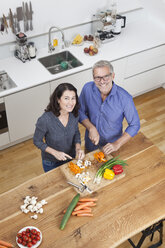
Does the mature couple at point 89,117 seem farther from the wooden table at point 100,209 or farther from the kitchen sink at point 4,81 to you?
the kitchen sink at point 4,81

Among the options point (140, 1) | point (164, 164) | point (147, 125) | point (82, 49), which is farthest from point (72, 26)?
point (164, 164)

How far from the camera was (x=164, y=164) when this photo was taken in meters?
2.58

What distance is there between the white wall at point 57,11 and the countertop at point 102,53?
29 centimetres

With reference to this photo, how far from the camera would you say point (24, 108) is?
367 cm

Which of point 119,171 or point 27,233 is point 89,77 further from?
point 27,233

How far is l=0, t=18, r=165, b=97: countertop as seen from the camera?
3619 mm

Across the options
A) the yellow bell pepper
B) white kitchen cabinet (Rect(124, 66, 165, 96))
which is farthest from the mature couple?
white kitchen cabinet (Rect(124, 66, 165, 96))

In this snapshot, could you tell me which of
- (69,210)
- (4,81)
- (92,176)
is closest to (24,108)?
(4,81)

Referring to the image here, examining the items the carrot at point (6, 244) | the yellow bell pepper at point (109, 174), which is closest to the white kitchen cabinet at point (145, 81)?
the yellow bell pepper at point (109, 174)

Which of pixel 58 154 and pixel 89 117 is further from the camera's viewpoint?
pixel 89 117

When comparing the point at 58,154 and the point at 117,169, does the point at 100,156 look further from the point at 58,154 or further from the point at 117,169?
the point at 58,154

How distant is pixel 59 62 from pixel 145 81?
4.53 ft

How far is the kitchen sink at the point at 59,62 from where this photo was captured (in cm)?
406

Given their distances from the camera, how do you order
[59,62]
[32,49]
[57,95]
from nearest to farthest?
[57,95] < [32,49] < [59,62]
